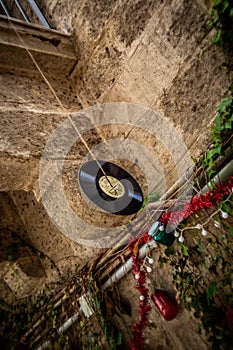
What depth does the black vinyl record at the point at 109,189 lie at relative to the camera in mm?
1785

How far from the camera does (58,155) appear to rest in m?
1.84

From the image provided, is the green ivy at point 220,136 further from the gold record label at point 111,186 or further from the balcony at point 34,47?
the balcony at point 34,47

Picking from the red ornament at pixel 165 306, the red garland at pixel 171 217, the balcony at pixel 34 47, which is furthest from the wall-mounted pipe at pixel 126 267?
the balcony at pixel 34 47

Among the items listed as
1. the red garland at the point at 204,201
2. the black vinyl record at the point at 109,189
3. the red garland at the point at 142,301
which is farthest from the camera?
the black vinyl record at the point at 109,189

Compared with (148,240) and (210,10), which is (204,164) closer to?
(148,240)

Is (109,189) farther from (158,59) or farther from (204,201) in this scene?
(158,59)

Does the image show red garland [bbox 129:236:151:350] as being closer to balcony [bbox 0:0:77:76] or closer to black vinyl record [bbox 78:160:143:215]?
black vinyl record [bbox 78:160:143:215]

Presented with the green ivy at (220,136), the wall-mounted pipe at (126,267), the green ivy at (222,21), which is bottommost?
the wall-mounted pipe at (126,267)

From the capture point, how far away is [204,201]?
1291mm

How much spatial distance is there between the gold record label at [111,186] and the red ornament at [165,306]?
0.77 m

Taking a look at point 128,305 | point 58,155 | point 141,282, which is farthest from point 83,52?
point 128,305

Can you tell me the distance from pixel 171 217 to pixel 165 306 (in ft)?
2.20

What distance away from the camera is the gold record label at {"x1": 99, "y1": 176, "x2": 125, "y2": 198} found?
5.89 ft

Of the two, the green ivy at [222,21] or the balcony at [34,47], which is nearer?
the green ivy at [222,21]
